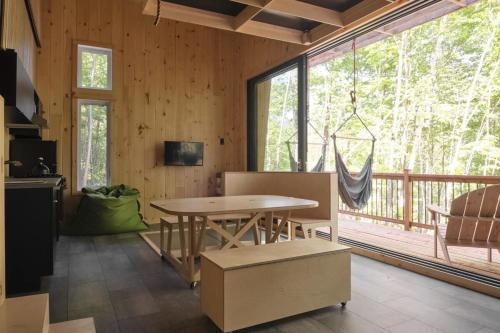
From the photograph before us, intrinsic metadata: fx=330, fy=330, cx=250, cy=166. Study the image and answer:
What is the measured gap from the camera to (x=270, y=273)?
1985 mm

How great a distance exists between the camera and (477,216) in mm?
2957

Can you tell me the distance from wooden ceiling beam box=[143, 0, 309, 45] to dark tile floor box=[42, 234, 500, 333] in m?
2.47

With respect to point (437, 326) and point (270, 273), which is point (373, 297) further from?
point (270, 273)

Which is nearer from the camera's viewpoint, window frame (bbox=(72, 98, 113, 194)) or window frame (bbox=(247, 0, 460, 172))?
window frame (bbox=(247, 0, 460, 172))

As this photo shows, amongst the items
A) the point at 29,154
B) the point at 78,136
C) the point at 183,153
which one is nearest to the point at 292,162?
the point at 183,153

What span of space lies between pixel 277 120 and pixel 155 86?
2.14 meters

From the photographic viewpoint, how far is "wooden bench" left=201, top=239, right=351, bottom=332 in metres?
1.88

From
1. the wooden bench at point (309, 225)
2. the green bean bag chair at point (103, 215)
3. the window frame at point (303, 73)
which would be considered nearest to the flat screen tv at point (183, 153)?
the window frame at point (303, 73)

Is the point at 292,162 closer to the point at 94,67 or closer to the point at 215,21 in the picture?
the point at 215,21

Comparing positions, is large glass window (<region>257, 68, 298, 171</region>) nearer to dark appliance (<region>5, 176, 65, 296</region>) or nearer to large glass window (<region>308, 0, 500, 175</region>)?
large glass window (<region>308, 0, 500, 175</region>)

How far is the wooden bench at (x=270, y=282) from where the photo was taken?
6.17 feet

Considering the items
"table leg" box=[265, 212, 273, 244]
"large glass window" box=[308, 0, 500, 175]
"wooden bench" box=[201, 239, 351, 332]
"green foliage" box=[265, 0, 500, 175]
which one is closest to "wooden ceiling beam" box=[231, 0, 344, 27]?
"green foliage" box=[265, 0, 500, 175]

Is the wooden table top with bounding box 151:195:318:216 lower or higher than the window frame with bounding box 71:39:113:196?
lower

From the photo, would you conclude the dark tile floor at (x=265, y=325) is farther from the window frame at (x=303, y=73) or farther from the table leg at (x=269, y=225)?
the window frame at (x=303, y=73)
